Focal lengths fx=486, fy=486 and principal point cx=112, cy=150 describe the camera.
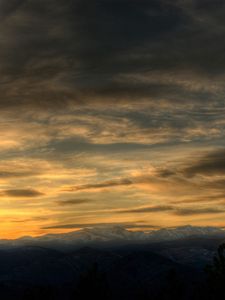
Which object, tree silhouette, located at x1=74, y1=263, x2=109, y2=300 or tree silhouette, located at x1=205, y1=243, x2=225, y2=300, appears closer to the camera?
tree silhouette, located at x1=205, y1=243, x2=225, y2=300

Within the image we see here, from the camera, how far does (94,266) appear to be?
91000 mm

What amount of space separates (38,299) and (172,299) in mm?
30446

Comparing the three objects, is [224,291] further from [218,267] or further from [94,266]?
[94,266]

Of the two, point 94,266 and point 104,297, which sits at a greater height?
point 94,266

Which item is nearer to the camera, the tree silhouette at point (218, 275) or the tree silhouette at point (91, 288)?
the tree silhouette at point (218, 275)

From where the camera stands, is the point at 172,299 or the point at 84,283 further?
the point at 172,299

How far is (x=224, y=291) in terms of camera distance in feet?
231

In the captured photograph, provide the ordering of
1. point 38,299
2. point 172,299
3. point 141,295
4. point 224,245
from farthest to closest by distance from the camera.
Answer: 1. point 141,295
2. point 172,299
3. point 38,299
4. point 224,245

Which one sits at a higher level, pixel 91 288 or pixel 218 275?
pixel 218 275

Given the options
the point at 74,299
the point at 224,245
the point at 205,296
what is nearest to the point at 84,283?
the point at 74,299

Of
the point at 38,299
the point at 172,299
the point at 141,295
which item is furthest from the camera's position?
the point at 141,295

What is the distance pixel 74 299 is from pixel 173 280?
Answer: 24216 millimetres

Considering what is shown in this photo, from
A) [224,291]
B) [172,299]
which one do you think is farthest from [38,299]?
[224,291]

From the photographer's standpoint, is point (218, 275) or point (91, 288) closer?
point (218, 275)
